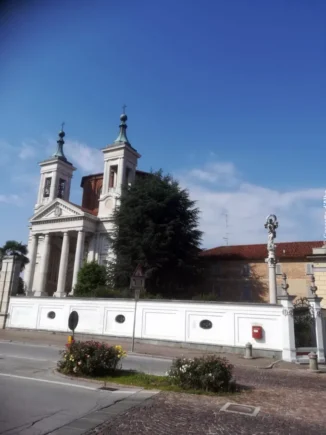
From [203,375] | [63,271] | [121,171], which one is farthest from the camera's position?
[121,171]

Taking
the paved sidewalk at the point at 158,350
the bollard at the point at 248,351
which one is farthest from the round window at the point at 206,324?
the bollard at the point at 248,351

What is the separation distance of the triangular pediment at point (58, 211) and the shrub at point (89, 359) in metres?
36.1

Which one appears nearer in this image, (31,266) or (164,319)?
(164,319)

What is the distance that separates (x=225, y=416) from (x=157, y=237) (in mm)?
26712

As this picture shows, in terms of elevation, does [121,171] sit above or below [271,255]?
above

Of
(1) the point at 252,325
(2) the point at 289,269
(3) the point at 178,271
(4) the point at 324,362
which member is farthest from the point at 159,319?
(2) the point at 289,269

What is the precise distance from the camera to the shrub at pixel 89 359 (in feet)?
31.0

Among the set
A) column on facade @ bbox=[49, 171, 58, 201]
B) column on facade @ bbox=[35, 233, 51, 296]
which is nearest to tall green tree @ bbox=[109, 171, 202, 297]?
column on facade @ bbox=[35, 233, 51, 296]

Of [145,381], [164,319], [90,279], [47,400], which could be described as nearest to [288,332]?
[164,319]

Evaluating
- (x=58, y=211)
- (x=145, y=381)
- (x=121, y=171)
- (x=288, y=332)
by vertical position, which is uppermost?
(x=121, y=171)

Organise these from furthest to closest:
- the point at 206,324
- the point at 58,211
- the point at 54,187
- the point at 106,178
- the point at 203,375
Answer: the point at 54,187
the point at 106,178
the point at 58,211
the point at 206,324
the point at 203,375

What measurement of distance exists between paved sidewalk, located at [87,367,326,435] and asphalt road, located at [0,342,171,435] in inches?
20.3

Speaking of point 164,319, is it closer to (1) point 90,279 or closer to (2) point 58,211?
(1) point 90,279

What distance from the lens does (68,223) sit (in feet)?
151
